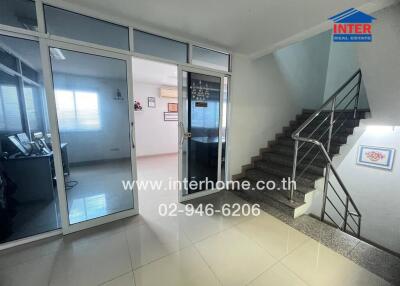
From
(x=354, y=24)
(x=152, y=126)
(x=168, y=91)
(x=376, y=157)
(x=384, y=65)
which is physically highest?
(x=354, y=24)

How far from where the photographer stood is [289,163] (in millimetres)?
3324

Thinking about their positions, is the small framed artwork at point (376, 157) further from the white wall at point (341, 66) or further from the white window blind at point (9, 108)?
the white window blind at point (9, 108)

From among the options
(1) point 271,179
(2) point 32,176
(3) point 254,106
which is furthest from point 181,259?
(3) point 254,106

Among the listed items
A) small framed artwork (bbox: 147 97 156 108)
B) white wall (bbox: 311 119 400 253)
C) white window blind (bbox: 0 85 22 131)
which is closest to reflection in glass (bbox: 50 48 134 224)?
white window blind (bbox: 0 85 22 131)

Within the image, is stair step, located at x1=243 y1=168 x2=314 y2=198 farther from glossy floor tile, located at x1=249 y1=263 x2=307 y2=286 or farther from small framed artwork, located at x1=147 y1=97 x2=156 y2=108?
small framed artwork, located at x1=147 y1=97 x2=156 y2=108

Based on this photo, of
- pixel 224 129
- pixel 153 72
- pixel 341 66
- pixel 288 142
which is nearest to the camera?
pixel 224 129

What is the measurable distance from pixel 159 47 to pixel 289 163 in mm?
2960

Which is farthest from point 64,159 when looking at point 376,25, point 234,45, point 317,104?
point 317,104

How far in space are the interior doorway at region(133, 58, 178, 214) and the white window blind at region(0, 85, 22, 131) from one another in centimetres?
229

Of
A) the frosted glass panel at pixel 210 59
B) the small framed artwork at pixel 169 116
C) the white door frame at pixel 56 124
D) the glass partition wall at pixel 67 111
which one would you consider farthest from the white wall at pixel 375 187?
the small framed artwork at pixel 169 116

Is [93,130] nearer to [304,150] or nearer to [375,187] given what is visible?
[304,150]

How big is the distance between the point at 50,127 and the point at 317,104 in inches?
211

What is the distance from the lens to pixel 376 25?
6.21ft

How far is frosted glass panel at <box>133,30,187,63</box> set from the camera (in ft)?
7.65
